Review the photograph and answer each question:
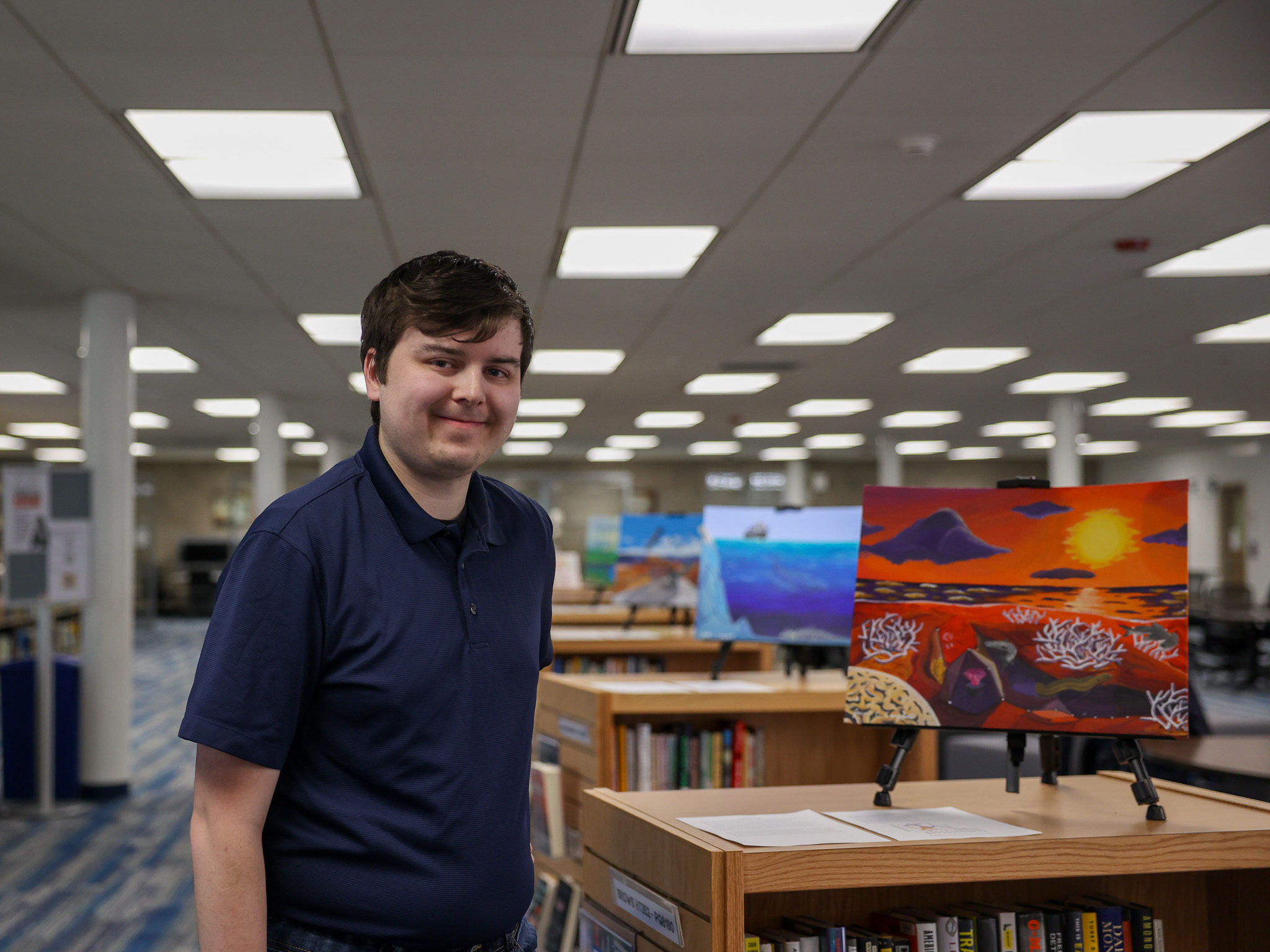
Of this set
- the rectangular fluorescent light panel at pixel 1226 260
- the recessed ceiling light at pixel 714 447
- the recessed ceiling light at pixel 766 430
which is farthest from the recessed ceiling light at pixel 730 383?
the recessed ceiling light at pixel 714 447

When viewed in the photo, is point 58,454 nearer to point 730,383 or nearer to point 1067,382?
point 730,383

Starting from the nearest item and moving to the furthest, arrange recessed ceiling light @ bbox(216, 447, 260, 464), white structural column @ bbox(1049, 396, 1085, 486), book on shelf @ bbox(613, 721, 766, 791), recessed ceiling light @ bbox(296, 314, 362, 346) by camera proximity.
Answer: book on shelf @ bbox(613, 721, 766, 791), recessed ceiling light @ bbox(296, 314, 362, 346), white structural column @ bbox(1049, 396, 1085, 486), recessed ceiling light @ bbox(216, 447, 260, 464)

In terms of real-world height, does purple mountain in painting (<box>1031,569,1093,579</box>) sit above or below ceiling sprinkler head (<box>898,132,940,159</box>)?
below

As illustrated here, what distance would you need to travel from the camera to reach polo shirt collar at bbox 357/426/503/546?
1528 millimetres

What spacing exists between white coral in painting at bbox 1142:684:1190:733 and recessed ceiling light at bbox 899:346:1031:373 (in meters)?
7.35

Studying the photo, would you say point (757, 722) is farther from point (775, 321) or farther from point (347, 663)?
point (775, 321)

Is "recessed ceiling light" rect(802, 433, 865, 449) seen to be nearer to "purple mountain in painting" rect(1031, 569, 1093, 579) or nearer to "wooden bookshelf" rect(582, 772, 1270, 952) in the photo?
"wooden bookshelf" rect(582, 772, 1270, 952)

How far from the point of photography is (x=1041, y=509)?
217cm

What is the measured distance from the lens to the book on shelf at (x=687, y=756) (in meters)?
3.76

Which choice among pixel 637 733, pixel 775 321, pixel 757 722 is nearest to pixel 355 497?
pixel 637 733

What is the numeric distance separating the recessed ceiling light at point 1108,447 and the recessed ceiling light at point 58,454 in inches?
665

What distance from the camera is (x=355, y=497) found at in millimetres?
1519

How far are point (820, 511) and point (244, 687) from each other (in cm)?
292

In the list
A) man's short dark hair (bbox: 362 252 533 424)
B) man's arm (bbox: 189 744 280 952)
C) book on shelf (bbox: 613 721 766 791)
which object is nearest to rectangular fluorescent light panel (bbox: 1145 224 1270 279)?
book on shelf (bbox: 613 721 766 791)
